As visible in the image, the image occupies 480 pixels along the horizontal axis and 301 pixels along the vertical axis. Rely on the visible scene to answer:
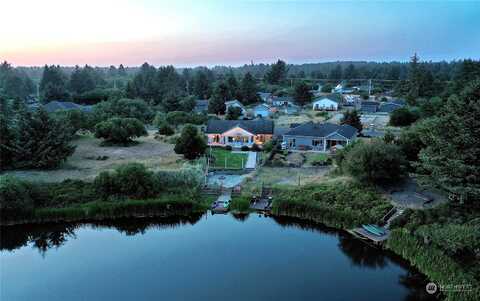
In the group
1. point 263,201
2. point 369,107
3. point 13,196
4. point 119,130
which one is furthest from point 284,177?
point 369,107

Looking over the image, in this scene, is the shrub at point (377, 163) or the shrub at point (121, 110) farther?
the shrub at point (121, 110)

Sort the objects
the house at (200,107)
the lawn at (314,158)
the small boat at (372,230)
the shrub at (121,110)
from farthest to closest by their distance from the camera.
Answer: the house at (200,107) < the shrub at (121,110) < the lawn at (314,158) < the small boat at (372,230)

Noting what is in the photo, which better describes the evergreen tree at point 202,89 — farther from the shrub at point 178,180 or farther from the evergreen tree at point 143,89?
the shrub at point 178,180

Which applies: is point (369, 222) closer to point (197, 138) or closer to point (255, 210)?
point (255, 210)

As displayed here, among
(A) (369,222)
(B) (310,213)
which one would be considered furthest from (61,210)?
(A) (369,222)

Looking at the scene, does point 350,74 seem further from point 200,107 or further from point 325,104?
point 200,107

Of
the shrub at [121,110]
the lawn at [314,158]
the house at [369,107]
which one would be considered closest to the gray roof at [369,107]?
the house at [369,107]
